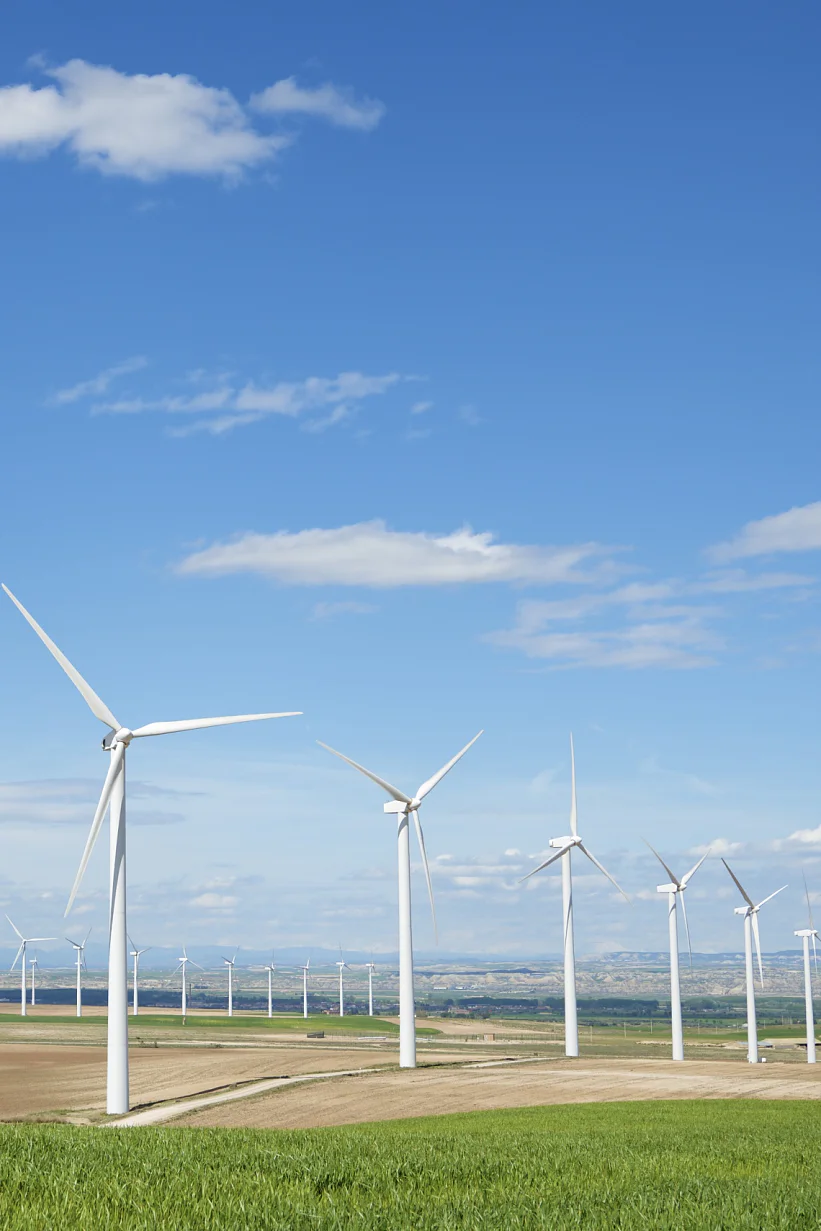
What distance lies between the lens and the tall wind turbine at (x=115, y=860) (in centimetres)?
4809

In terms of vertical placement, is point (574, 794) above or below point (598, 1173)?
above

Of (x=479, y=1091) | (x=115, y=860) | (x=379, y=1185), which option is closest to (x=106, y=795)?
(x=115, y=860)

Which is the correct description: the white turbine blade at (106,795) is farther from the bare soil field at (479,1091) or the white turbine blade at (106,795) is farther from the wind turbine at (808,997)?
the wind turbine at (808,997)

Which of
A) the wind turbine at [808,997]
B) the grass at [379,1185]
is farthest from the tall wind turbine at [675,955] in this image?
the grass at [379,1185]

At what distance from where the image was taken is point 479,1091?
5838 cm

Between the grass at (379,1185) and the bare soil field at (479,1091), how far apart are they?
2457cm

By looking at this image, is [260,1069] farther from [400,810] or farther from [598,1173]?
[598,1173]

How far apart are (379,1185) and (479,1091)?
46151 millimetres

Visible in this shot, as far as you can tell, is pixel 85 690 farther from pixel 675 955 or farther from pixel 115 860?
pixel 675 955

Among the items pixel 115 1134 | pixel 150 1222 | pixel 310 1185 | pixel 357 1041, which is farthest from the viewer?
pixel 357 1041

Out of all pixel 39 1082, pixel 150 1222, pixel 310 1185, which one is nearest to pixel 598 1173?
pixel 310 1185

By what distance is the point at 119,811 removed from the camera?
5012 cm

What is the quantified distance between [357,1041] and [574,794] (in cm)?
7399

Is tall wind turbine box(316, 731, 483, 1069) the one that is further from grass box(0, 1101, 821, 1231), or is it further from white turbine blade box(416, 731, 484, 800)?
grass box(0, 1101, 821, 1231)
